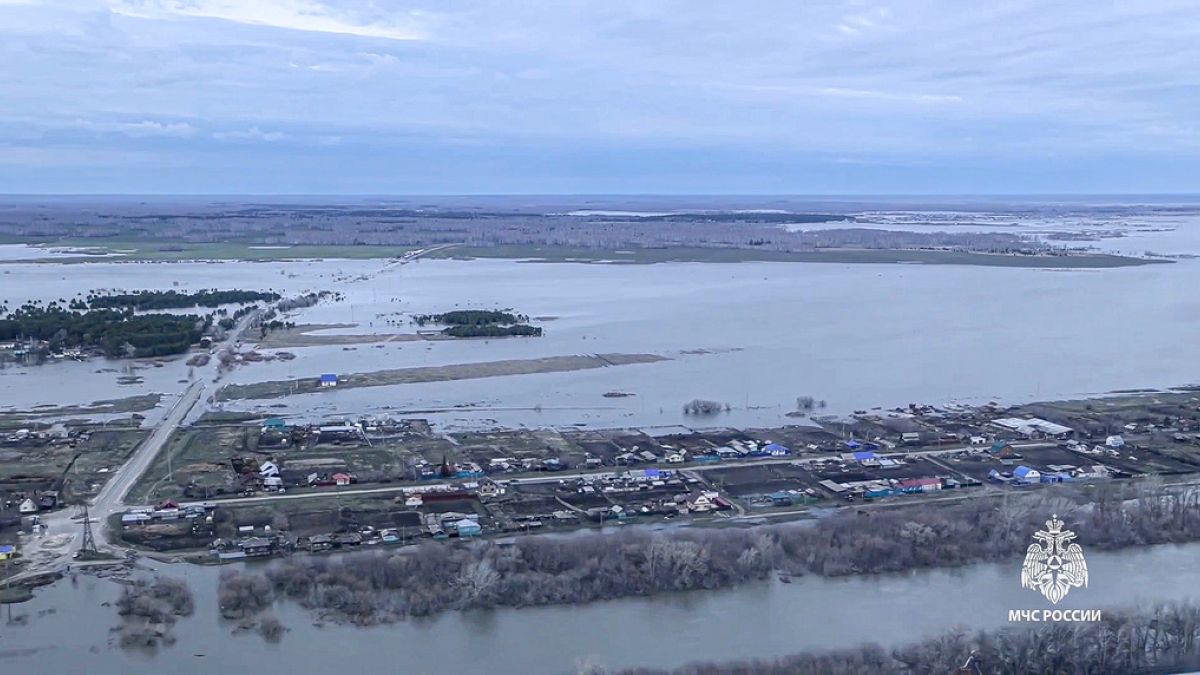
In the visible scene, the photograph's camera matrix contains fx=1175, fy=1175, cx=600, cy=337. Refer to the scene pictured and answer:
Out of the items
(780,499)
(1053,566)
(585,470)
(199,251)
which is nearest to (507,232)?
(199,251)

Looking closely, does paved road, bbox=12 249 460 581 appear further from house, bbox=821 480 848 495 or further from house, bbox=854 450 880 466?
A: house, bbox=854 450 880 466

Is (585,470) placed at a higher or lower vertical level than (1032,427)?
lower

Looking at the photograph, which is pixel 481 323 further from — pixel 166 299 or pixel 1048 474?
pixel 1048 474

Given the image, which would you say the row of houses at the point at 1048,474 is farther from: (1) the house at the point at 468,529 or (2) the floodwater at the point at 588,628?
(1) the house at the point at 468,529

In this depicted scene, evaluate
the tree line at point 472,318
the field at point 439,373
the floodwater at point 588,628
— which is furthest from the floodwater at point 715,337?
the floodwater at point 588,628

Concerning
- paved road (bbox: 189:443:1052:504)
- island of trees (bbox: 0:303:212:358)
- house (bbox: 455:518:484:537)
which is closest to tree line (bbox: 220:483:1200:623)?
house (bbox: 455:518:484:537)

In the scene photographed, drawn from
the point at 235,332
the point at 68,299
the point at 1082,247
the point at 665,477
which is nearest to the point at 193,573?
the point at 665,477
